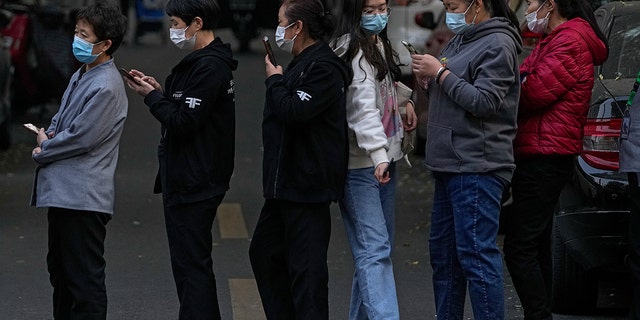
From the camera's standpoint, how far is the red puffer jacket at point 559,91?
5.66 meters

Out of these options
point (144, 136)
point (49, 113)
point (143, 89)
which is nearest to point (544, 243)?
point (143, 89)

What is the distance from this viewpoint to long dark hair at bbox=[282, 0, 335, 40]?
18.0 feet

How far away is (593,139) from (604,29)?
4.83ft

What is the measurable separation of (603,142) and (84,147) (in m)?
2.48

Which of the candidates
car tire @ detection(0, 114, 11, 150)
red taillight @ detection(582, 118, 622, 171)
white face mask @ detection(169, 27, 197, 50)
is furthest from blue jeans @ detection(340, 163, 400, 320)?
car tire @ detection(0, 114, 11, 150)

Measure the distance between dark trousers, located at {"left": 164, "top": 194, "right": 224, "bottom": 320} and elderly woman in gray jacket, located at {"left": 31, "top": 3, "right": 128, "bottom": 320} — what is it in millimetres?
A: 326

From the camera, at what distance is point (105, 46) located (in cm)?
576

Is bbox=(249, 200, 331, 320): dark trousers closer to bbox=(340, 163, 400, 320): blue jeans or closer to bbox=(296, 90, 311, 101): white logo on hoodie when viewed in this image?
bbox=(340, 163, 400, 320): blue jeans

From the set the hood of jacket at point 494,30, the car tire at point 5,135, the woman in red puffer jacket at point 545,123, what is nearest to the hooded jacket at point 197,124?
the hood of jacket at point 494,30

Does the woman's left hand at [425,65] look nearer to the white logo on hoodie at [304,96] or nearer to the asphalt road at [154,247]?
the white logo on hoodie at [304,96]

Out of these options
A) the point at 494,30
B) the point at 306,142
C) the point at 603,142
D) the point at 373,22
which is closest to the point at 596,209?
the point at 603,142

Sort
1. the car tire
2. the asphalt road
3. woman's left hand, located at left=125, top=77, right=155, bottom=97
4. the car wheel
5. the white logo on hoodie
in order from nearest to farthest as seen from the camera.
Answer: the white logo on hoodie, woman's left hand, located at left=125, top=77, right=155, bottom=97, the car wheel, the asphalt road, the car tire

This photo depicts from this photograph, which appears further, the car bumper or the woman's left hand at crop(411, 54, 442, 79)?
the car bumper

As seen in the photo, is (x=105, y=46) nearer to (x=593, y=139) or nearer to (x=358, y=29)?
(x=358, y=29)
